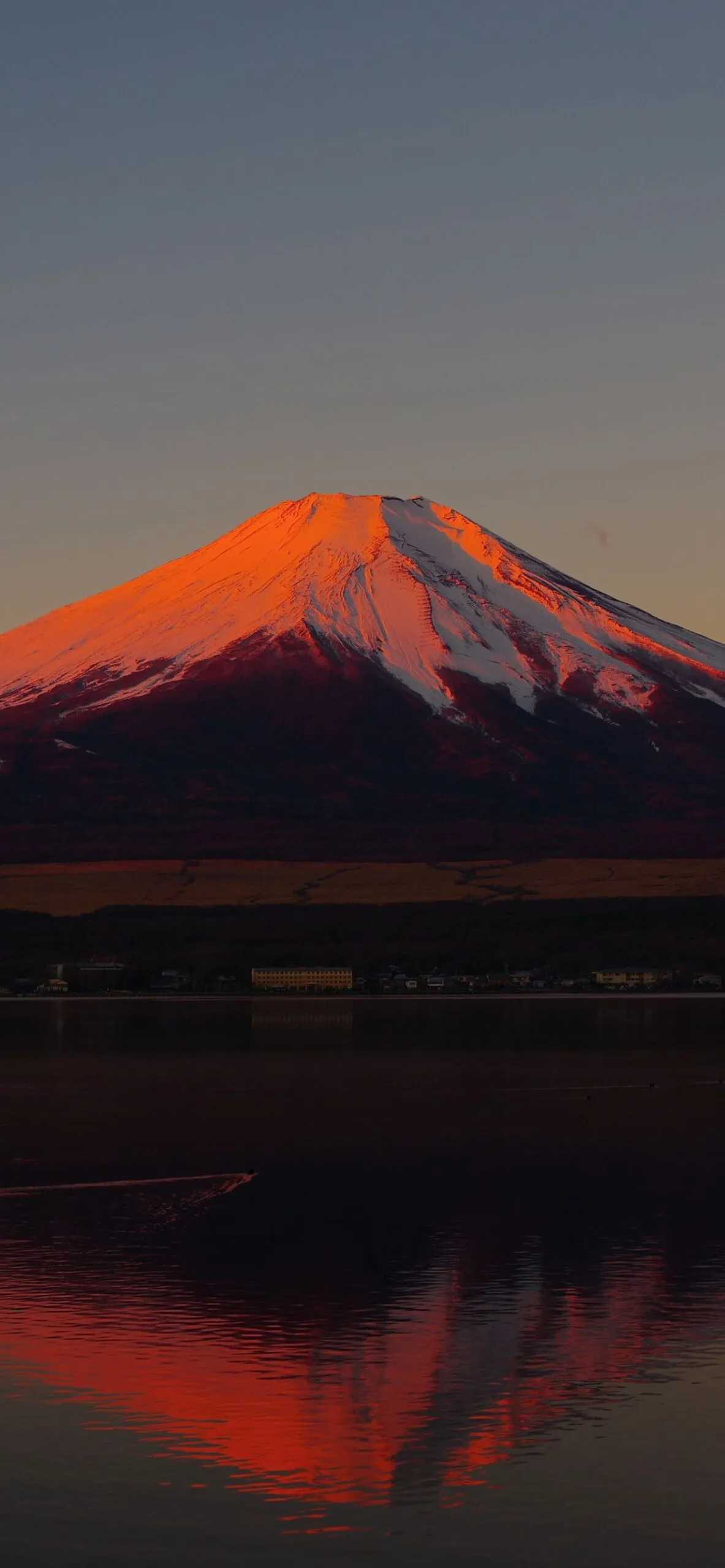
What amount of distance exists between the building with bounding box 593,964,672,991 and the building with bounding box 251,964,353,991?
1892 centimetres

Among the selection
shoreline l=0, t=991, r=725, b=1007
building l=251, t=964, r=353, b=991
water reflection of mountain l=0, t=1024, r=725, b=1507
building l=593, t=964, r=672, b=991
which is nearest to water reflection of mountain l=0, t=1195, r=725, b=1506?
water reflection of mountain l=0, t=1024, r=725, b=1507

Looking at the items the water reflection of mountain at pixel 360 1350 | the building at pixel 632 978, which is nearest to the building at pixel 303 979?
the building at pixel 632 978

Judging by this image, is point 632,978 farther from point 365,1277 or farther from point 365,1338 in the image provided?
point 365,1338

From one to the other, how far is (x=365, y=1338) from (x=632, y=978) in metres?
133

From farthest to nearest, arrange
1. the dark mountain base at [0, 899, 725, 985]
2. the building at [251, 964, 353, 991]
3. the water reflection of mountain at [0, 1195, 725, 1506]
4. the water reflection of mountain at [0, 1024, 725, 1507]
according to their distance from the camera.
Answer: the dark mountain base at [0, 899, 725, 985], the building at [251, 964, 353, 991], the water reflection of mountain at [0, 1024, 725, 1507], the water reflection of mountain at [0, 1195, 725, 1506]

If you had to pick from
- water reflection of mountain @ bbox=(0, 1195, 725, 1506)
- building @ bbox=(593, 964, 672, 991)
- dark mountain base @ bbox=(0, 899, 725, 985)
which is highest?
dark mountain base @ bbox=(0, 899, 725, 985)

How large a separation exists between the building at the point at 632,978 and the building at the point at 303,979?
18.9m

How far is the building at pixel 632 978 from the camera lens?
513ft

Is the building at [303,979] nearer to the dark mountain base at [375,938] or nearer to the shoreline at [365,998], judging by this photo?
the shoreline at [365,998]

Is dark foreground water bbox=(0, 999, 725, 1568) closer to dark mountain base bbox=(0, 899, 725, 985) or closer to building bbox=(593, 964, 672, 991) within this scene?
building bbox=(593, 964, 672, 991)

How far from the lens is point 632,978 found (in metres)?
158

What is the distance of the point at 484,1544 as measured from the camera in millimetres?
18031

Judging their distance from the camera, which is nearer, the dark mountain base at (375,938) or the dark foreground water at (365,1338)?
the dark foreground water at (365,1338)

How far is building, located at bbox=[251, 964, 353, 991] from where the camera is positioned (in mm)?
153875
